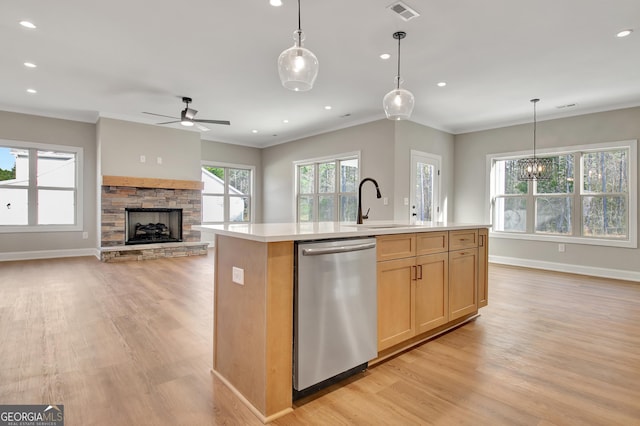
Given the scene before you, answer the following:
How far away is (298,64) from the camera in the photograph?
7.24 ft

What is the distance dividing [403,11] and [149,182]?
5.57 m

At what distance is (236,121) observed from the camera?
658cm

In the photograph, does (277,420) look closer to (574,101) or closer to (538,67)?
(538,67)

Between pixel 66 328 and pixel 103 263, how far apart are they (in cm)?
346

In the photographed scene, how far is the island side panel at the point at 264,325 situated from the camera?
1649 millimetres

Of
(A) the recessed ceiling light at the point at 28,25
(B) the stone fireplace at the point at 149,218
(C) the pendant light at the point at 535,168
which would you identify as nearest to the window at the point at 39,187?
(B) the stone fireplace at the point at 149,218

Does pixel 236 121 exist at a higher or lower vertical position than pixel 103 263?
higher

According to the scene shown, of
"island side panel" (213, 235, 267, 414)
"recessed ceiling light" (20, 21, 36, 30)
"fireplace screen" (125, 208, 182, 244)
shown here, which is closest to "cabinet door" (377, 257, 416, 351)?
"island side panel" (213, 235, 267, 414)

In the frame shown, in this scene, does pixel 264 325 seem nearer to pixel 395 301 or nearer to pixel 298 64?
pixel 395 301

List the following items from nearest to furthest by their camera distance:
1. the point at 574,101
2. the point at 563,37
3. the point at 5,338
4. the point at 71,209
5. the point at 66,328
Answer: the point at 5,338 < the point at 66,328 < the point at 563,37 < the point at 574,101 < the point at 71,209

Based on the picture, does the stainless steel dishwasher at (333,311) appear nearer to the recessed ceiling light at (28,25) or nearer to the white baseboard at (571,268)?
the recessed ceiling light at (28,25)

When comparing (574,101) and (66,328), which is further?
(574,101)

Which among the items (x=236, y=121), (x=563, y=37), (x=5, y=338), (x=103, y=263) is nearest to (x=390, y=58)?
(x=563, y=37)

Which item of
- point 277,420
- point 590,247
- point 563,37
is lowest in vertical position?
point 277,420
